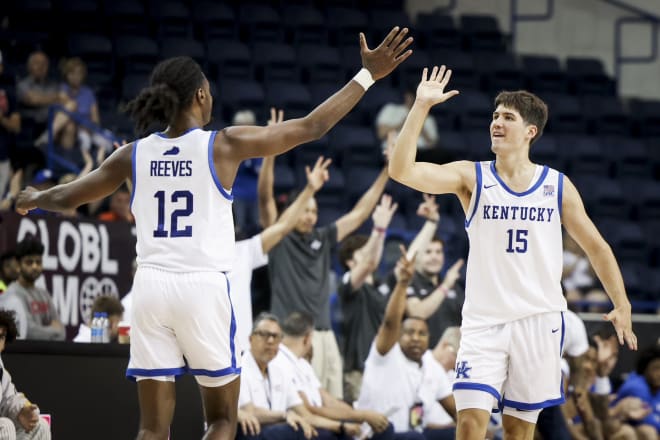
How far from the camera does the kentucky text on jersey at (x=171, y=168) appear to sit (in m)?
5.33

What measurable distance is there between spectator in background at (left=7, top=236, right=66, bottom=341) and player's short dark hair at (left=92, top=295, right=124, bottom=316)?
0.30 m

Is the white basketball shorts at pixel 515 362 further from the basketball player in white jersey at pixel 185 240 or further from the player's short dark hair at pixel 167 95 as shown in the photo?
the player's short dark hair at pixel 167 95

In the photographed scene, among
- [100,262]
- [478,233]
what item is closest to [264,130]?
[478,233]

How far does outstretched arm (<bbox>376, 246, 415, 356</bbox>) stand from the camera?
28.1 feet

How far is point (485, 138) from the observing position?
647 inches

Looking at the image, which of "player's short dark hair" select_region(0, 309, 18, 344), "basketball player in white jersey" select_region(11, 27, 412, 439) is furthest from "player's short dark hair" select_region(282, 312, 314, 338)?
"basketball player in white jersey" select_region(11, 27, 412, 439)

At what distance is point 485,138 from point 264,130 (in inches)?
446

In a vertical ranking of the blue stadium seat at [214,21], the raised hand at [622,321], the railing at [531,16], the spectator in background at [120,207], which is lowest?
the raised hand at [622,321]

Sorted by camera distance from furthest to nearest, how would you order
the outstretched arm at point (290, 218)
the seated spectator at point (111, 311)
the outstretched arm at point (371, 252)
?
the outstretched arm at point (371, 252) → the outstretched arm at point (290, 218) → the seated spectator at point (111, 311)

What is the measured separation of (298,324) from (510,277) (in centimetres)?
355

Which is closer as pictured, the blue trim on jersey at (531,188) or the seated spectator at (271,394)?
the blue trim on jersey at (531,188)

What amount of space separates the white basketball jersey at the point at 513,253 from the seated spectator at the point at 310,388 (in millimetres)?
3232

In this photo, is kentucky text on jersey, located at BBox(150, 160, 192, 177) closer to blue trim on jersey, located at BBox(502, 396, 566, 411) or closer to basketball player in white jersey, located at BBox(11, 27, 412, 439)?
basketball player in white jersey, located at BBox(11, 27, 412, 439)

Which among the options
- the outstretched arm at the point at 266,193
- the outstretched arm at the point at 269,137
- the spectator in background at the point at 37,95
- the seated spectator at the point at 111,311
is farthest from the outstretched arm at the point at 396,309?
the spectator in background at the point at 37,95
